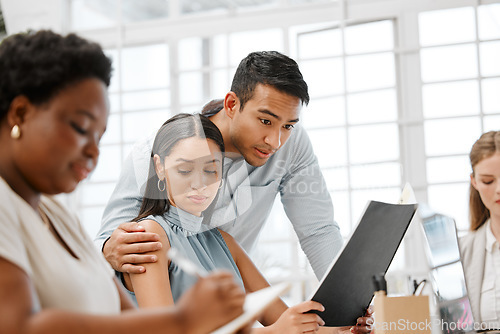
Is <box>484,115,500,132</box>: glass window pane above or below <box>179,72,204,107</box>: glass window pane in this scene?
below

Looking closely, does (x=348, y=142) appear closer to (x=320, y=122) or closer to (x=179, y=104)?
(x=320, y=122)

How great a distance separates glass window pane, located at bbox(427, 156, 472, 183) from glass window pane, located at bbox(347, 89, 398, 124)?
0.36 m

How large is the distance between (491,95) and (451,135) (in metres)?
0.33

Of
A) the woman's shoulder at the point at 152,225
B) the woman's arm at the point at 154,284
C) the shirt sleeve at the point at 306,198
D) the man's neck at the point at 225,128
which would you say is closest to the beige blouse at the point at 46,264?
the woman's arm at the point at 154,284

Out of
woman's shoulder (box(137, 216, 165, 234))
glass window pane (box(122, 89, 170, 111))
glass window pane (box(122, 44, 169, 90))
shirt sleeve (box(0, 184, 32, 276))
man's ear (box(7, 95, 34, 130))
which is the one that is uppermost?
glass window pane (box(122, 44, 169, 90))

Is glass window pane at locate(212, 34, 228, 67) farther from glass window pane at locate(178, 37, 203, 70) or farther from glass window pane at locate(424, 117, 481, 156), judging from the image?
glass window pane at locate(424, 117, 481, 156)

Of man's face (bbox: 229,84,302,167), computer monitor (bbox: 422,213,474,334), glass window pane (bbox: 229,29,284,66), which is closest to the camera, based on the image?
computer monitor (bbox: 422,213,474,334)

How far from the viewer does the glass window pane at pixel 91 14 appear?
4211 millimetres

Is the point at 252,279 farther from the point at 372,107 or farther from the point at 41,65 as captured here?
the point at 372,107

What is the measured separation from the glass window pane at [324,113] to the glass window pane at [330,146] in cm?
5

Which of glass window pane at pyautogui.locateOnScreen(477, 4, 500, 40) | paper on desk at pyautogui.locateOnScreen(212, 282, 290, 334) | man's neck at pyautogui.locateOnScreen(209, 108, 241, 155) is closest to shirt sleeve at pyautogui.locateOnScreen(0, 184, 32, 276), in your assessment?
paper on desk at pyautogui.locateOnScreen(212, 282, 290, 334)

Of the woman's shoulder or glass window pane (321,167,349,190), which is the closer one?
the woman's shoulder

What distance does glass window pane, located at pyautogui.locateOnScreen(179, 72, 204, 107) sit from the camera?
3902 millimetres

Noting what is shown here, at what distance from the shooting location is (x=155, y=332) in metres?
0.62
